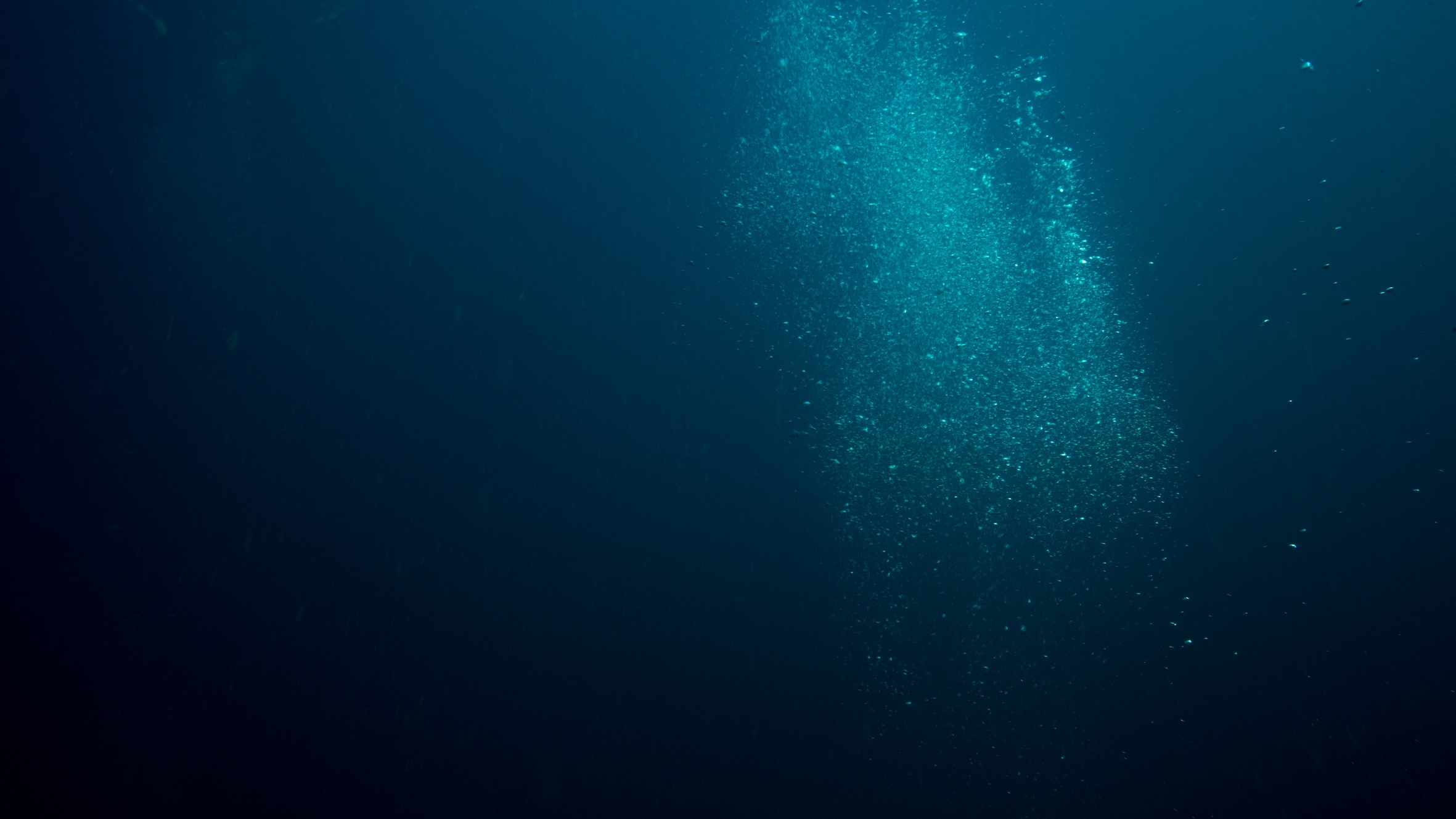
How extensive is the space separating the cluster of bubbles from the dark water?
1 cm

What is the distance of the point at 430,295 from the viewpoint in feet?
6.68

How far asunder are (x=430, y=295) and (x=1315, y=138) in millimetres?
2416

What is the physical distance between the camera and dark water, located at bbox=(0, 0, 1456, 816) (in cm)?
181

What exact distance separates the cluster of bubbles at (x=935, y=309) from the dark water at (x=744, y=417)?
12 millimetres

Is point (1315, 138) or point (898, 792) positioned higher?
point (1315, 138)

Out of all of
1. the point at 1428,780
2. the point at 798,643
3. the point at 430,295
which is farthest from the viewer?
the point at 430,295

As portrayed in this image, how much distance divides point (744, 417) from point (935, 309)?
58 cm

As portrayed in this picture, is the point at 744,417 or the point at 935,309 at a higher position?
the point at 935,309

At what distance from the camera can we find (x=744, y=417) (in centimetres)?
193

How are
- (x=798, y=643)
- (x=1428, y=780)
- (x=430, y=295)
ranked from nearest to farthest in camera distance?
(x=1428, y=780) < (x=798, y=643) < (x=430, y=295)

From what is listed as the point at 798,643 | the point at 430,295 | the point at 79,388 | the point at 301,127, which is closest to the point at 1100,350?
the point at 798,643

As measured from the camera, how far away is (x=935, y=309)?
6.35ft

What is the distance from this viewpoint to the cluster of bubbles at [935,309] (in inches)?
73.3

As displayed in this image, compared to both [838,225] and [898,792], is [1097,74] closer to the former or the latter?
[838,225]
